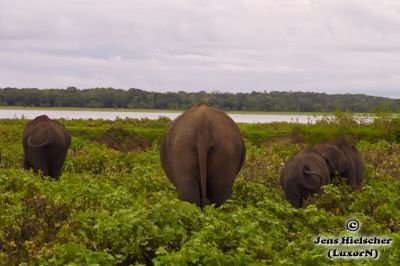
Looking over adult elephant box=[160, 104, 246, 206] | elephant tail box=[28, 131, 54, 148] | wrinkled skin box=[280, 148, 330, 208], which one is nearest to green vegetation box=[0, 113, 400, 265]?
wrinkled skin box=[280, 148, 330, 208]

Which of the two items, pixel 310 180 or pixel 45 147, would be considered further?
pixel 45 147

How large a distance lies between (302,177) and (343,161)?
5.67 feet

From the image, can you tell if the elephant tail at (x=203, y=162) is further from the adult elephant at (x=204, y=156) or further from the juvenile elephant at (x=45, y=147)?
the juvenile elephant at (x=45, y=147)

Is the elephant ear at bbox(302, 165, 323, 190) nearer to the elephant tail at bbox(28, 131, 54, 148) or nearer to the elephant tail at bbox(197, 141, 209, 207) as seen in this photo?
the elephant tail at bbox(197, 141, 209, 207)

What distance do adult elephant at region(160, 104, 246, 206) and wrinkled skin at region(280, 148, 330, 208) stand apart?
223 centimetres

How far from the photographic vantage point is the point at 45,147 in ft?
51.7

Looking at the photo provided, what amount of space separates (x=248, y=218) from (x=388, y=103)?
2573cm

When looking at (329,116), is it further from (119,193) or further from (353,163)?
(119,193)

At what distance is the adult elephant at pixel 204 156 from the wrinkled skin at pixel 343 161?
364 centimetres

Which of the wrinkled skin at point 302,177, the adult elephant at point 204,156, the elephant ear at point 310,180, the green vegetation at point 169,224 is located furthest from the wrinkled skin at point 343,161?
the adult elephant at point 204,156

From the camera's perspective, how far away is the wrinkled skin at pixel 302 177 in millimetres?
12445

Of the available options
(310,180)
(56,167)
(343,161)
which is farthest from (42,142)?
(343,161)

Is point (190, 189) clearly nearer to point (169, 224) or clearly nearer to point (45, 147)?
point (169, 224)

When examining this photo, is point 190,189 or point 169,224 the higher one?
point 190,189
